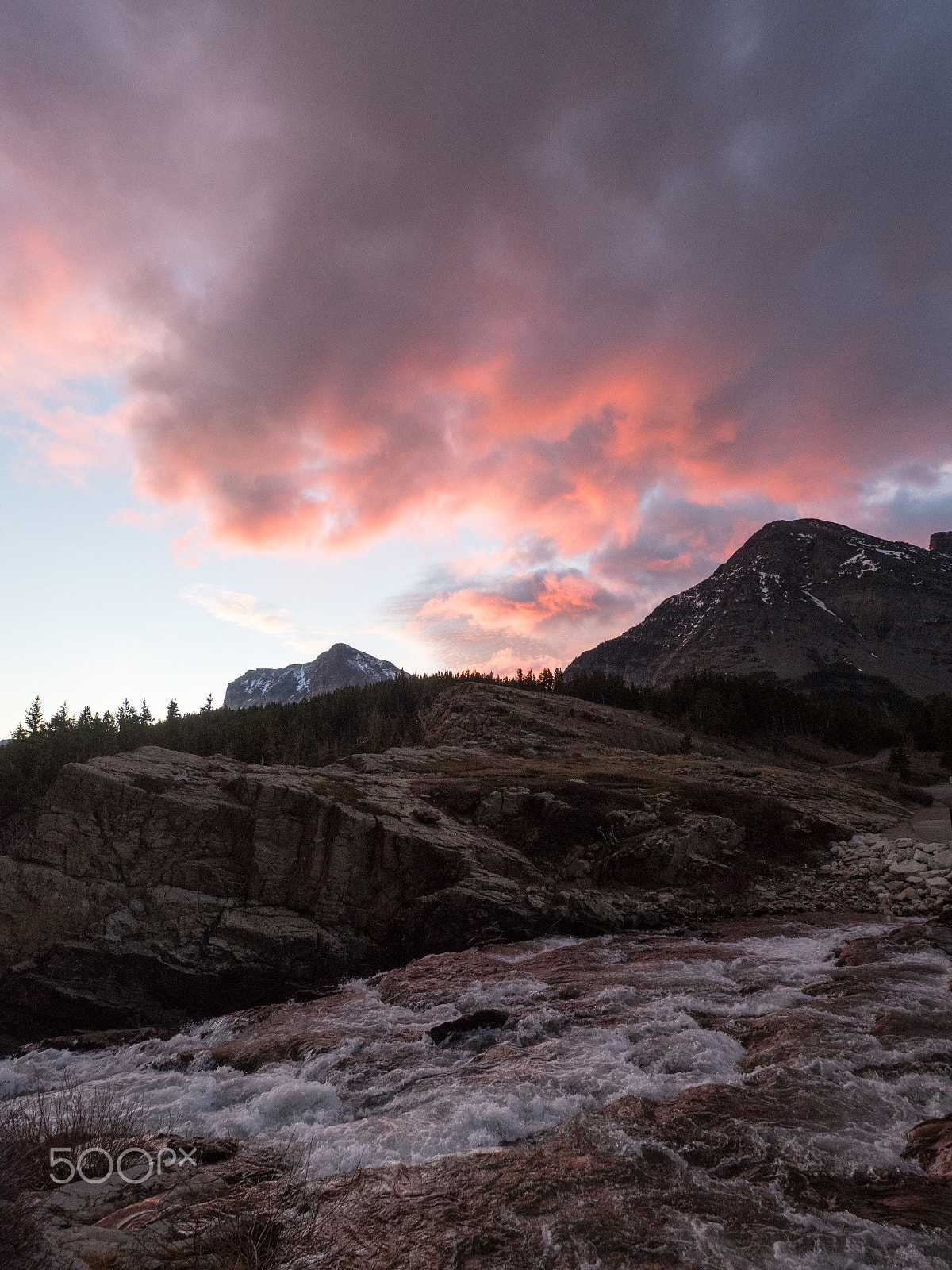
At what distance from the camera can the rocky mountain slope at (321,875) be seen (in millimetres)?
28406

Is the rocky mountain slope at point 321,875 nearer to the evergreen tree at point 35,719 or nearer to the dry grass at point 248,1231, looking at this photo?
the dry grass at point 248,1231

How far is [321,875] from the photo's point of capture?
32094 millimetres

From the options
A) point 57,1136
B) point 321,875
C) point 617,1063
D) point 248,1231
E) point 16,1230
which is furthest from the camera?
point 321,875

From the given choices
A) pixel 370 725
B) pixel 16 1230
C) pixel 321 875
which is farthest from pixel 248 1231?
pixel 370 725

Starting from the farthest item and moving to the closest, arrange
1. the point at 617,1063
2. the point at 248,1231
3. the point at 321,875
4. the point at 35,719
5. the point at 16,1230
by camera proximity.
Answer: the point at 35,719 → the point at 321,875 → the point at 617,1063 → the point at 248,1231 → the point at 16,1230

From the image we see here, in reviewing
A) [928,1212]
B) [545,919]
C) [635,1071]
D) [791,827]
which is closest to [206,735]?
[545,919]

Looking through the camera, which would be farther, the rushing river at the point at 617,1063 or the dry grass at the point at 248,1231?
the rushing river at the point at 617,1063

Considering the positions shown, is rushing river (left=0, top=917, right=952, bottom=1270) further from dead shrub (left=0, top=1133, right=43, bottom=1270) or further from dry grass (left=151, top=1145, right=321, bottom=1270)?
dead shrub (left=0, top=1133, right=43, bottom=1270)

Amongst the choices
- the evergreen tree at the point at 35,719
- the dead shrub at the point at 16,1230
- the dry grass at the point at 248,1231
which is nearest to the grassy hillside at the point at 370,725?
the evergreen tree at the point at 35,719

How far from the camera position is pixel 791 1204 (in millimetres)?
8578

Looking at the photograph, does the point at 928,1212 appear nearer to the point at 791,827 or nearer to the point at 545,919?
the point at 545,919

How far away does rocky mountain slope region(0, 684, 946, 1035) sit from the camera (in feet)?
93.2

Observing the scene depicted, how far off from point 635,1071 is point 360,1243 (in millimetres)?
8159

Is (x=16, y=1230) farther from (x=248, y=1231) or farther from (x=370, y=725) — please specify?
(x=370, y=725)
